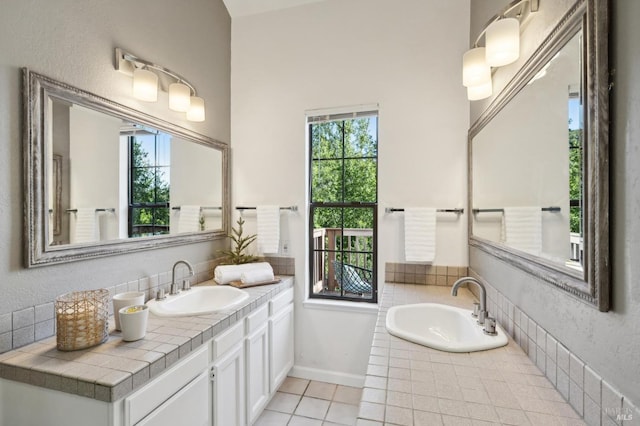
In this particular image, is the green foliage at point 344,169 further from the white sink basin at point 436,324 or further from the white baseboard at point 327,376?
the white baseboard at point 327,376

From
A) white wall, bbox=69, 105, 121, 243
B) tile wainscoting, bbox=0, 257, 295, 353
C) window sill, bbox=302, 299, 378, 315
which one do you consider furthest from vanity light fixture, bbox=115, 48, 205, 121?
window sill, bbox=302, 299, 378, 315

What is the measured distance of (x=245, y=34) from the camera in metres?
2.72

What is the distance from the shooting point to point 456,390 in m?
0.95

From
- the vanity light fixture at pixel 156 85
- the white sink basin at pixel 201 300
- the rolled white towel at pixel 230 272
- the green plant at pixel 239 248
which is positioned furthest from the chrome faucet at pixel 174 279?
the vanity light fixture at pixel 156 85

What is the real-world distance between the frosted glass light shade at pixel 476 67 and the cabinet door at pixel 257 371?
6.46 feet

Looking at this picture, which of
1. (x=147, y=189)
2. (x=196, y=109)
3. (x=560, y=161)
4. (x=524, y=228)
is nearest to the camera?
(x=560, y=161)

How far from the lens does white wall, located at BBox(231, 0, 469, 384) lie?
2260mm

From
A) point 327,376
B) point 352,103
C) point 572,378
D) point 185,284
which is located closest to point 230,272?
point 185,284

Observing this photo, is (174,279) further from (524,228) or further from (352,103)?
(524,228)

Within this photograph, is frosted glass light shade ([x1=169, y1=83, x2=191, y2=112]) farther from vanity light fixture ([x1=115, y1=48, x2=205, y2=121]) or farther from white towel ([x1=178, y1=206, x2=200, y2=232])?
white towel ([x1=178, y1=206, x2=200, y2=232])

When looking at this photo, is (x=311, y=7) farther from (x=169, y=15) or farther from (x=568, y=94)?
(x=568, y=94)

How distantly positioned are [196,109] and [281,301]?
158cm

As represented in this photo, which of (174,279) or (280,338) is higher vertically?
(174,279)

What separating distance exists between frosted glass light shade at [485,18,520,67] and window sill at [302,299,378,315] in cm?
184
